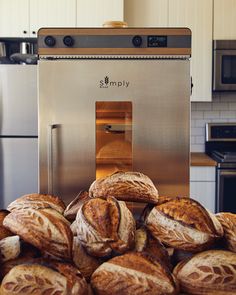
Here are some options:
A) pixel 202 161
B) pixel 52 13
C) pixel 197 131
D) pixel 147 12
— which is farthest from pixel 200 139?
pixel 52 13

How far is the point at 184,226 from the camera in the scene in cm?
64

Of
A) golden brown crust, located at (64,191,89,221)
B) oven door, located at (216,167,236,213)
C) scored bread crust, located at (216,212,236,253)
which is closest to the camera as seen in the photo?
scored bread crust, located at (216,212,236,253)

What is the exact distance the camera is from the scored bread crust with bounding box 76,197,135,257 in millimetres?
620

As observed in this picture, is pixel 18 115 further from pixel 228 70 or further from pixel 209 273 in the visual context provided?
pixel 209 273

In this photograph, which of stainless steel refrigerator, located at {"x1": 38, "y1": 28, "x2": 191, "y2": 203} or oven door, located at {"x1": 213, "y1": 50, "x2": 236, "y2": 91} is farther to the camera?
oven door, located at {"x1": 213, "y1": 50, "x2": 236, "y2": 91}

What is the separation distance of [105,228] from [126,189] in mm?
132

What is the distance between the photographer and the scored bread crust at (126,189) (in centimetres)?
74

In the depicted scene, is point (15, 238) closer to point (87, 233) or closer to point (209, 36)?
point (87, 233)

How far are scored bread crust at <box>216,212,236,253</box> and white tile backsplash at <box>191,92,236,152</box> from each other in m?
3.01

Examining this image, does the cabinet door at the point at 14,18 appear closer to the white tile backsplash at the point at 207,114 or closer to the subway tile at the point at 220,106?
the white tile backsplash at the point at 207,114

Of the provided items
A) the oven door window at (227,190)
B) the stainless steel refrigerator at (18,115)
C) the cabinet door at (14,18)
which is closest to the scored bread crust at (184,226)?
the stainless steel refrigerator at (18,115)

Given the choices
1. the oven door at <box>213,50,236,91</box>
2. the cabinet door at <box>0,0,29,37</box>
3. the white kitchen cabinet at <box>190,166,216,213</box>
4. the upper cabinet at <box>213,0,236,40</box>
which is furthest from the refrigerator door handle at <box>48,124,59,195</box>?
the upper cabinet at <box>213,0,236,40</box>

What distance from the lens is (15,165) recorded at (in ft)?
9.12

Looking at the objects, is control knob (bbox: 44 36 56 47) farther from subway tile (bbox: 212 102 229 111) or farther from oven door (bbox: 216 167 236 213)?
subway tile (bbox: 212 102 229 111)
